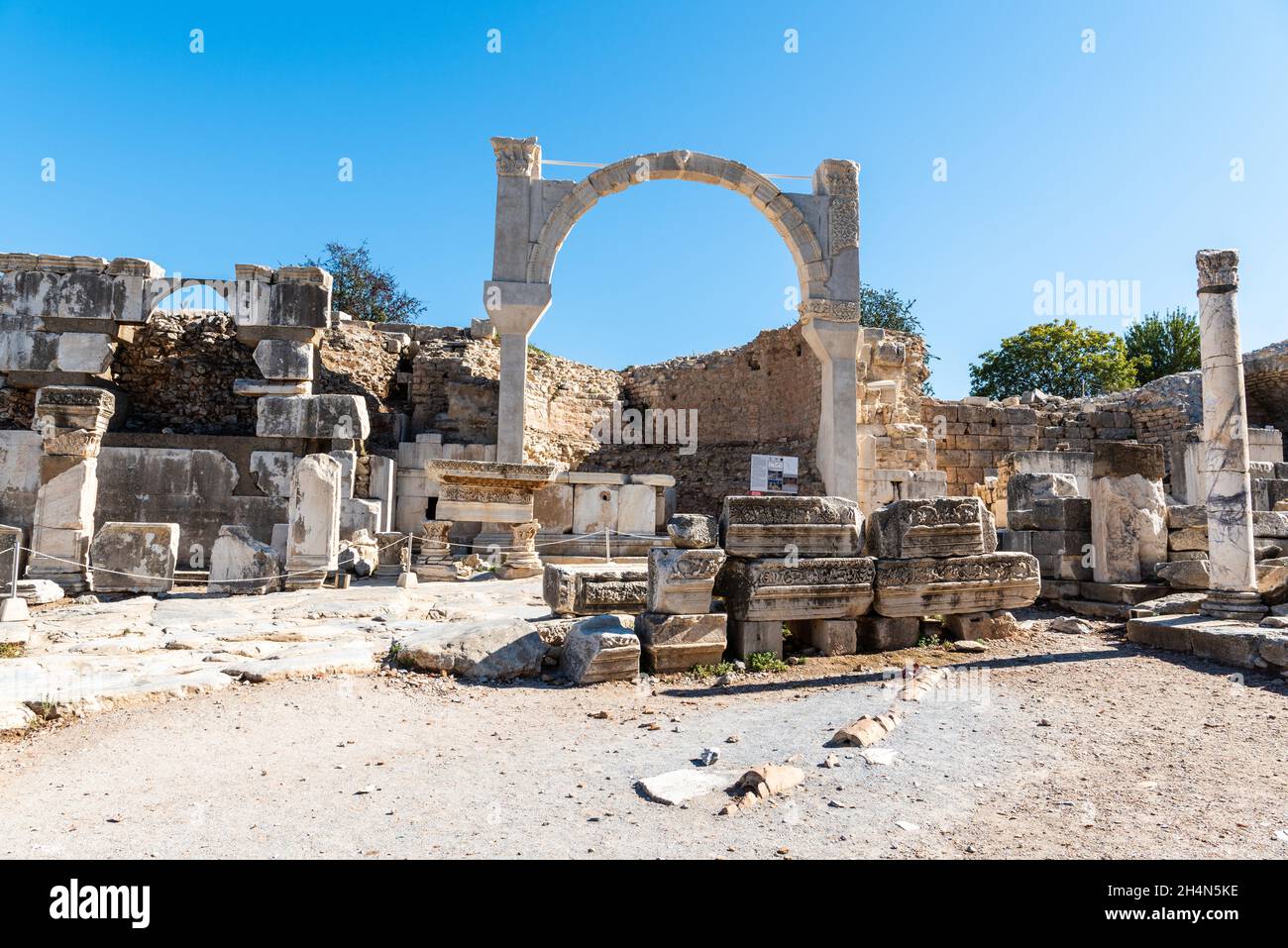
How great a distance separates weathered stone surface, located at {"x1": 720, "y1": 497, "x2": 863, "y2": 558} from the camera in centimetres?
531

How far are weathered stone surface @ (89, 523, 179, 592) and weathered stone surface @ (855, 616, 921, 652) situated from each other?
7149mm

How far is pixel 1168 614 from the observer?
21.1ft

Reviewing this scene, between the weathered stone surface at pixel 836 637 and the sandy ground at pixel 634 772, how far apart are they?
1.85ft

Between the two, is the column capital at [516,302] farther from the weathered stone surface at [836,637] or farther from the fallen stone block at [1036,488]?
the weathered stone surface at [836,637]

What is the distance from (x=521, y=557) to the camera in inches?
373

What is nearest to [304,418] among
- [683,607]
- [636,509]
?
[636,509]

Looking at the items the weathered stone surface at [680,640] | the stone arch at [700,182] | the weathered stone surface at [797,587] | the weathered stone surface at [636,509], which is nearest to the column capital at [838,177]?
the stone arch at [700,182]

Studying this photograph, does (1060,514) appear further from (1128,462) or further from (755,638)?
(755,638)

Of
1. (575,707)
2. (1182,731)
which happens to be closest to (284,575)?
(575,707)

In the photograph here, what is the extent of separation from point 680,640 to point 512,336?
8503mm

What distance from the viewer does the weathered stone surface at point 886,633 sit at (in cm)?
559
